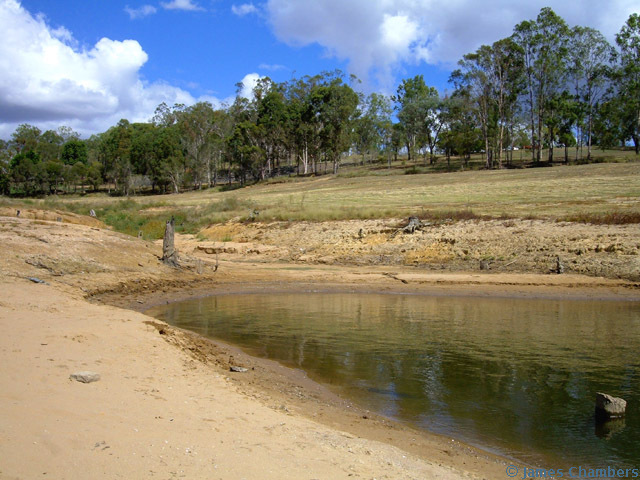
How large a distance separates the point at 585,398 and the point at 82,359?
7930 mm

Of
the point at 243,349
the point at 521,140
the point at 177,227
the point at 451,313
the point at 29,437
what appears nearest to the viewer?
the point at 29,437

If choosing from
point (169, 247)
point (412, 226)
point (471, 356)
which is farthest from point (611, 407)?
point (412, 226)

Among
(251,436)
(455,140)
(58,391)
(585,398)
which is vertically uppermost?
(455,140)

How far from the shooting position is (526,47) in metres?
65.1

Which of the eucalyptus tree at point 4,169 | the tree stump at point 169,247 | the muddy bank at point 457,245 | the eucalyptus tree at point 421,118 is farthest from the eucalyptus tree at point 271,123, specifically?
the tree stump at point 169,247

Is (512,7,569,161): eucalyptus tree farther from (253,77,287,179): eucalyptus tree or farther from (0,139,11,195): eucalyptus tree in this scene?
(0,139,11,195): eucalyptus tree

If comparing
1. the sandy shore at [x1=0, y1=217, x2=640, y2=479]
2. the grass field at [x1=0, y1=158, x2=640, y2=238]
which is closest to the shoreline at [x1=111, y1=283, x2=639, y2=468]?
the sandy shore at [x1=0, y1=217, x2=640, y2=479]

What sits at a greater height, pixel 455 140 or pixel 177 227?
pixel 455 140

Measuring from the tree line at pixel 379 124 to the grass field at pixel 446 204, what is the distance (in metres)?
18.7

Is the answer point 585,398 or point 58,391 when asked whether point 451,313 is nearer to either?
point 585,398

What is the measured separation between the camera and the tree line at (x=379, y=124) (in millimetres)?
63844

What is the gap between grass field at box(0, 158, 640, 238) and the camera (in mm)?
28234

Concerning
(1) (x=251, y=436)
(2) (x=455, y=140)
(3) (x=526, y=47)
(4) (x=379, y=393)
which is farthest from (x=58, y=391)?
(2) (x=455, y=140)

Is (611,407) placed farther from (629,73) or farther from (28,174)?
(28,174)
